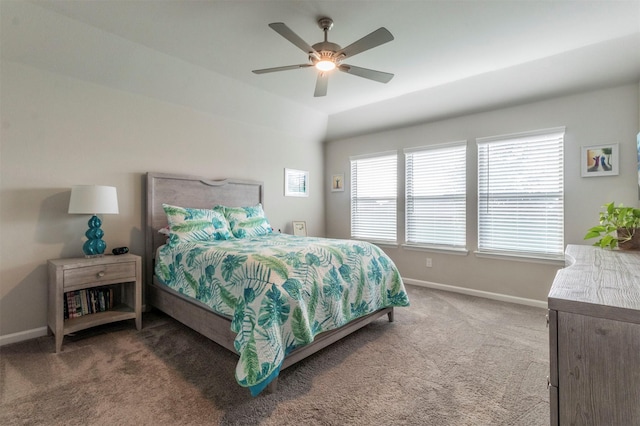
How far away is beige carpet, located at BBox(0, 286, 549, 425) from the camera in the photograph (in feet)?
5.54

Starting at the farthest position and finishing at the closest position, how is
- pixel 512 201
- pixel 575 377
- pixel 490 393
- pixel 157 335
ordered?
pixel 512 201, pixel 157 335, pixel 490 393, pixel 575 377

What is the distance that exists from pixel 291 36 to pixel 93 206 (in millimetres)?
2196

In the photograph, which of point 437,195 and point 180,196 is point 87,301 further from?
point 437,195

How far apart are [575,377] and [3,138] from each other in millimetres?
3969

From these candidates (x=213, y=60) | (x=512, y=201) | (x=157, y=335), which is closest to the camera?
(x=157, y=335)

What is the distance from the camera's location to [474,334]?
2764 millimetres

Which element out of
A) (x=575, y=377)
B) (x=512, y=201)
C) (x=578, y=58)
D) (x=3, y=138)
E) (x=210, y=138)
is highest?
(x=578, y=58)

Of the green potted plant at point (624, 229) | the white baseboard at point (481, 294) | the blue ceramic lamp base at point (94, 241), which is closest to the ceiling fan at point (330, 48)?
the green potted plant at point (624, 229)

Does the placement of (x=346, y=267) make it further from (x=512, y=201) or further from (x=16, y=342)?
(x=16, y=342)

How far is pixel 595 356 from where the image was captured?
854mm

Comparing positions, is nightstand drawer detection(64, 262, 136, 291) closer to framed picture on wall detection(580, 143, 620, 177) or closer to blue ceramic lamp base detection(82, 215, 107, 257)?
blue ceramic lamp base detection(82, 215, 107, 257)

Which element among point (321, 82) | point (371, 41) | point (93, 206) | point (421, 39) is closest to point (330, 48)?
point (371, 41)

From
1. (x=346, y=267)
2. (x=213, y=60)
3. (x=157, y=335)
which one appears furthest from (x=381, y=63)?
(x=157, y=335)

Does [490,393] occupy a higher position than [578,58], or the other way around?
[578,58]
